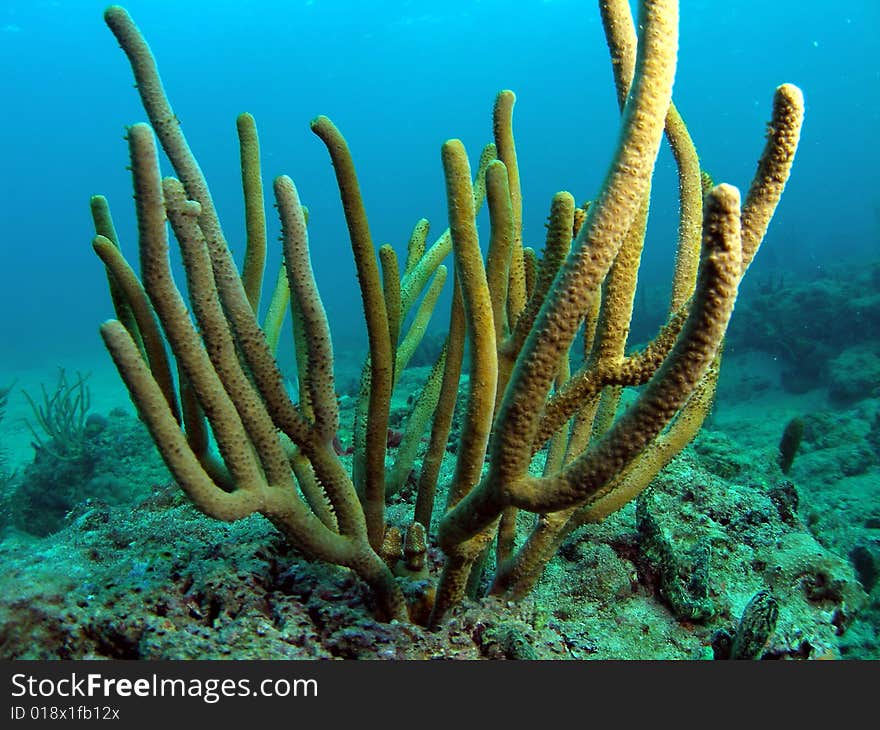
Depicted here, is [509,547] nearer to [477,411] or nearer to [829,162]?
[477,411]

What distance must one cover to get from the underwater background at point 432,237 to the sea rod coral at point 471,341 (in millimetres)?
385

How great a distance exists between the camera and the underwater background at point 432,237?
7.77 ft

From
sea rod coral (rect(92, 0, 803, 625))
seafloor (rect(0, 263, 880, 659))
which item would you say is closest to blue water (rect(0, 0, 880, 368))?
seafloor (rect(0, 263, 880, 659))

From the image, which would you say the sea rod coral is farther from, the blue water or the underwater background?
the blue water

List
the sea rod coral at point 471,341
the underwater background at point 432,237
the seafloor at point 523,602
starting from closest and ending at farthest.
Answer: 1. the sea rod coral at point 471,341
2. the seafloor at point 523,602
3. the underwater background at point 432,237

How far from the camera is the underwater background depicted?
93.3 inches

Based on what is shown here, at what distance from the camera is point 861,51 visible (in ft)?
261

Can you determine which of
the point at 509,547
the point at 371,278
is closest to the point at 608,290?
the point at 371,278

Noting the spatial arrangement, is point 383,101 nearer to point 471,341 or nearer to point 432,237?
point 432,237

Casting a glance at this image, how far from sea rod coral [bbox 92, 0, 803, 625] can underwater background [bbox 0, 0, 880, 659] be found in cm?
38

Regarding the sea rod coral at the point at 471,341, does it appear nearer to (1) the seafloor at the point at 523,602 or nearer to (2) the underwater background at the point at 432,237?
(1) the seafloor at the point at 523,602

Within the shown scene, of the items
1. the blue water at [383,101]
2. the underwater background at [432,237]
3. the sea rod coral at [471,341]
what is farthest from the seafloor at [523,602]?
the blue water at [383,101]

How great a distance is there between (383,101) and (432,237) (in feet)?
128

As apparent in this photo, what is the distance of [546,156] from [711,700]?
10941 cm
